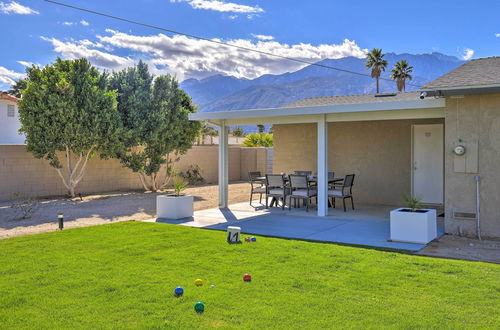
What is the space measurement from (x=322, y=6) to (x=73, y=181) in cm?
1314

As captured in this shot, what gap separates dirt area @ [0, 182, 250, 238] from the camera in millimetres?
9656

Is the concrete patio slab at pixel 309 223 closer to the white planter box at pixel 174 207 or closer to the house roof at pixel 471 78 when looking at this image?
the white planter box at pixel 174 207

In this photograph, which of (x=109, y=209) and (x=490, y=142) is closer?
(x=490, y=142)

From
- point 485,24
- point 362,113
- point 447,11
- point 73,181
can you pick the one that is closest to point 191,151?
point 73,181

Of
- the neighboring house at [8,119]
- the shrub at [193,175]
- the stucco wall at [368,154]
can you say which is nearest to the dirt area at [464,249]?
the stucco wall at [368,154]

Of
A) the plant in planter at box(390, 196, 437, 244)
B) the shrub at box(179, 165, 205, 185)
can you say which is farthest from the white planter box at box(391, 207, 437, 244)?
the shrub at box(179, 165, 205, 185)

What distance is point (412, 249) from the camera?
699cm

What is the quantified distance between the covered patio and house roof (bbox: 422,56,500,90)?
1.57 ft

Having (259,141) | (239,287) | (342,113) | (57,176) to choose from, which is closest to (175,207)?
(342,113)

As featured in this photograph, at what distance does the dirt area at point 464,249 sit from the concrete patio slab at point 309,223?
9.5 inches

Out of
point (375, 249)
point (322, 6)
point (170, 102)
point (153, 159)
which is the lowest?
point (375, 249)

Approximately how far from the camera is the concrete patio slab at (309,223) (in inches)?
310

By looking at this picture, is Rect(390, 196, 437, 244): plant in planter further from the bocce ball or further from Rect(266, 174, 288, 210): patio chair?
the bocce ball

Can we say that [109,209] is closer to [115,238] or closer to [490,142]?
[115,238]
